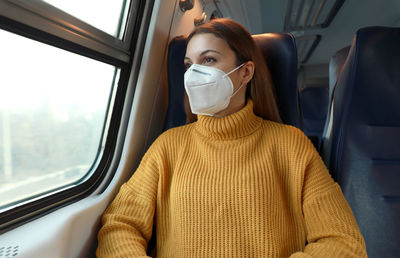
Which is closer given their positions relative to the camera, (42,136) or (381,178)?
(42,136)

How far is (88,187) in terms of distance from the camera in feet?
4.42

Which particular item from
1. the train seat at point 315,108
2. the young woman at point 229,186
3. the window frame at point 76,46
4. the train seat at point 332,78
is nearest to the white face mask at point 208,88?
the young woman at point 229,186

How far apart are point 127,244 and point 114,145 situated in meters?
0.62

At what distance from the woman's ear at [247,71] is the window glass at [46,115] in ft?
2.35

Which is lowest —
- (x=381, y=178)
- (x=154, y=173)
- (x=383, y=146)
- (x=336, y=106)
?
(x=154, y=173)

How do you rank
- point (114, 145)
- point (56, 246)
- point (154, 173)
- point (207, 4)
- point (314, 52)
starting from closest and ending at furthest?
point (56, 246), point (154, 173), point (114, 145), point (207, 4), point (314, 52)

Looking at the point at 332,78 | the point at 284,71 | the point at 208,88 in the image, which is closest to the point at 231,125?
the point at 208,88

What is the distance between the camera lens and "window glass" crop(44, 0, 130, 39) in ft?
3.63

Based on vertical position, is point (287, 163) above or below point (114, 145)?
above

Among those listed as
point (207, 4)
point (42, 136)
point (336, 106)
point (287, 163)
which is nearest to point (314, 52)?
point (207, 4)

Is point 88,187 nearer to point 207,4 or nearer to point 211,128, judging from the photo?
point 211,128

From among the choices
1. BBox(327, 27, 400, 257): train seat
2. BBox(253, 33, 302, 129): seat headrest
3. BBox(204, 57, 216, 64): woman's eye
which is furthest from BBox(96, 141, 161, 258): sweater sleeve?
BBox(327, 27, 400, 257): train seat

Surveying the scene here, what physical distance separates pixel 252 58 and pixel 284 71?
23 cm

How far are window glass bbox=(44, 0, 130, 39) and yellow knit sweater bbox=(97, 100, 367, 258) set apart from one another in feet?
2.27
